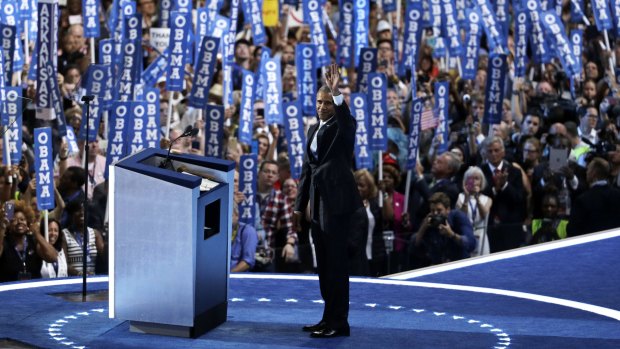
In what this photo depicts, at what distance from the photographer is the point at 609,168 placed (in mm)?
14570

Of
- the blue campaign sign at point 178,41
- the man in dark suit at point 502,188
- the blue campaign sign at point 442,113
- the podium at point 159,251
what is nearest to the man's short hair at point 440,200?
the man in dark suit at point 502,188

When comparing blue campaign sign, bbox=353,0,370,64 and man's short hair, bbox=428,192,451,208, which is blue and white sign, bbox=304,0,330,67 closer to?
blue campaign sign, bbox=353,0,370,64

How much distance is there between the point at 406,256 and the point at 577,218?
1.91 meters

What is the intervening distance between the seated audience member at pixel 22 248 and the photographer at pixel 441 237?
10.3 ft

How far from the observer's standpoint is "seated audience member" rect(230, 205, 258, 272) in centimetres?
1227

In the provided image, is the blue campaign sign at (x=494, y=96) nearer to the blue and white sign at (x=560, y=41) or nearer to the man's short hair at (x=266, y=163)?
the blue and white sign at (x=560, y=41)

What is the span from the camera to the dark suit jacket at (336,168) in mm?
8766

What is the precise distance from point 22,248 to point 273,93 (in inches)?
152

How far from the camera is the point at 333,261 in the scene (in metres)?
8.79

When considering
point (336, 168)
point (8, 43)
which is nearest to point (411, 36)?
point (8, 43)

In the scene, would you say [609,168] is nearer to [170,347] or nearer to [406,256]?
[406,256]

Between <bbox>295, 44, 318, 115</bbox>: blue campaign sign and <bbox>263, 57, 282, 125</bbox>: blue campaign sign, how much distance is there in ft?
0.89

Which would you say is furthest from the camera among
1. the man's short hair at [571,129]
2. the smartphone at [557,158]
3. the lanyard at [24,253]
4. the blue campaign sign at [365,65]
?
the man's short hair at [571,129]

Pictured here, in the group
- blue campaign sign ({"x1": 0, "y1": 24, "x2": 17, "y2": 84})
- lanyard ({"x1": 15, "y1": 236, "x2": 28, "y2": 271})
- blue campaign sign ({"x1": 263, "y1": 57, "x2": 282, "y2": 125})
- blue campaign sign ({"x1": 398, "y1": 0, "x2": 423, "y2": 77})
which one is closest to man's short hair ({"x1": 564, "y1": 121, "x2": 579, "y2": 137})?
blue campaign sign ({"x1": 398, "y1": 0, "x2": 423, "y2": 77})
